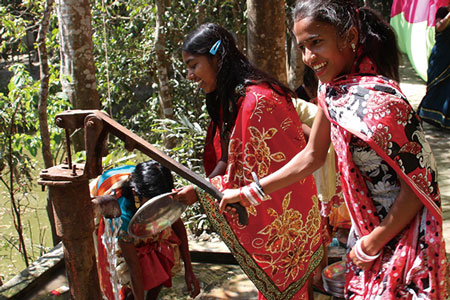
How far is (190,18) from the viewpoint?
5836mm

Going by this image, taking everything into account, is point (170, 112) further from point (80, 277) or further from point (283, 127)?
point (80, 277)

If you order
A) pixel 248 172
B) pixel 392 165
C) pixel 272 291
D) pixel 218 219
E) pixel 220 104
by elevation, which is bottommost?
pixel 272 291

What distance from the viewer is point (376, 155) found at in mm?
1513

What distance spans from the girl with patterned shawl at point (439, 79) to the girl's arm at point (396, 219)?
445 centimetres

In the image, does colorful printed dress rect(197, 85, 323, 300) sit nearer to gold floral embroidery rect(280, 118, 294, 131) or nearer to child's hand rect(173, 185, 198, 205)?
gold floral embroidery rect(280, 118, 294, 131)

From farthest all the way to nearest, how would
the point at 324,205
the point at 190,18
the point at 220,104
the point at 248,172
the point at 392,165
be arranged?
the point at 190,18 < the point at 324,205 < the point at 220,104 < the point at 248,172 < the point at 392,165

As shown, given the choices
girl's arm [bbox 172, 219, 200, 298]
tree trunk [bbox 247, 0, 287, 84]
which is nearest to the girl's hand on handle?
girl's arm [bbox 172, 219, 200, 298]

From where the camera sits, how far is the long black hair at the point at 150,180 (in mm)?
2596

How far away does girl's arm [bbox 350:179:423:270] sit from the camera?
1.45 meters

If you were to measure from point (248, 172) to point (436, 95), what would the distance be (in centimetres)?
458

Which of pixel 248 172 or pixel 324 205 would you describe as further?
pixel 324 205

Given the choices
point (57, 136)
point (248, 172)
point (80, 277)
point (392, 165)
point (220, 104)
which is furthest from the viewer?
point (57, 136)

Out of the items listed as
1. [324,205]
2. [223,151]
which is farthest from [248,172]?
[324,205]

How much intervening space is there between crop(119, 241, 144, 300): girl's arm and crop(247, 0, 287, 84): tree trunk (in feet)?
5.40
